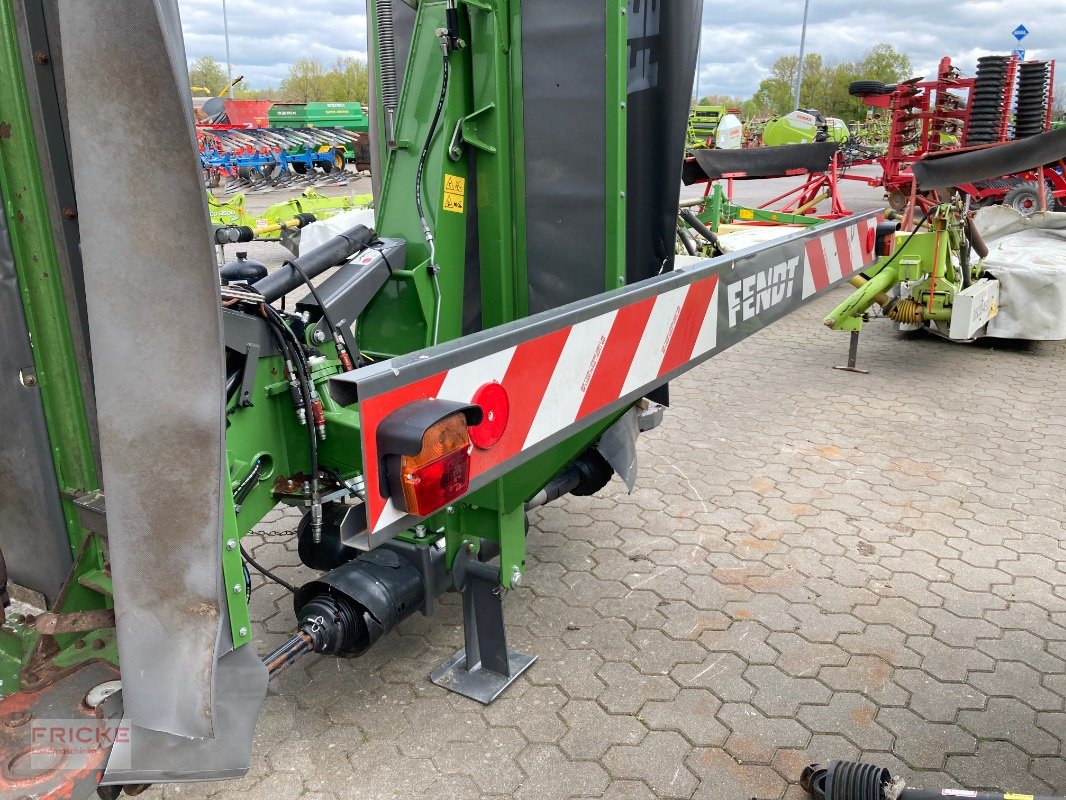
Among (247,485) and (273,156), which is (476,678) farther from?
(273,156)

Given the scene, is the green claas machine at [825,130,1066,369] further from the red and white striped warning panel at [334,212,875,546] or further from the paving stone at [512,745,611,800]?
the paving stone at [512,745,611,800]

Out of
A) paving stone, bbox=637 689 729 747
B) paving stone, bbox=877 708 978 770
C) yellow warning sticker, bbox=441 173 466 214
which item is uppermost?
yellow warning sticker, bbox=441 173 466 214

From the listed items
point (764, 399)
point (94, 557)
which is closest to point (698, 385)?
point (764, 399)

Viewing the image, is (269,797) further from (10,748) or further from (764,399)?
(764,399)

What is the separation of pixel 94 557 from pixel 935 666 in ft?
8.43

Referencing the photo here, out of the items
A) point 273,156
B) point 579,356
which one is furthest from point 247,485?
point 273,156

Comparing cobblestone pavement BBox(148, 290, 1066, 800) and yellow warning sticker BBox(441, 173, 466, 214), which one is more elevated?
yellow warning sticker BBox(441, 173, 466, 214)

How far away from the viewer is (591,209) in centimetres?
235

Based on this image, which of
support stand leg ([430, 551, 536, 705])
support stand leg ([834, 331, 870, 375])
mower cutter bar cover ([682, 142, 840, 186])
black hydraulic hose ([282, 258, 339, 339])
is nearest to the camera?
black hydraulic hose ([282, 258, 339, 339])

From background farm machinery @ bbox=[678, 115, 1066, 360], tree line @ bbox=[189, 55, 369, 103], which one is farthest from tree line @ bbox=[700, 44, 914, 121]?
background farm machinery @ bbox=[678, 115, 1066, 360]

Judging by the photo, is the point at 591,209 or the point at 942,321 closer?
the point at 591,209

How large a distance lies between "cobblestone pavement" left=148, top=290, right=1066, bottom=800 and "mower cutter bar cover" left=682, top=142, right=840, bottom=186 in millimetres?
1521

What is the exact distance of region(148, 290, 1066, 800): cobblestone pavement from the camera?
2430mm

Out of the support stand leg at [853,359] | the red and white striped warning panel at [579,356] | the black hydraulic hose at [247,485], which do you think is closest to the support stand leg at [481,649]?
the black hydraulic hose at [247,485]
